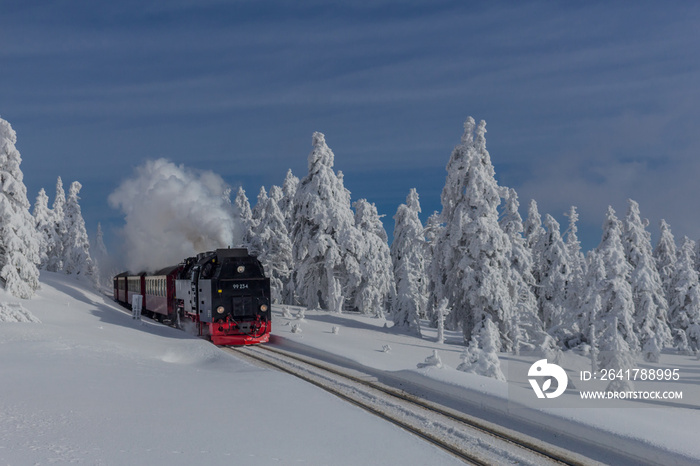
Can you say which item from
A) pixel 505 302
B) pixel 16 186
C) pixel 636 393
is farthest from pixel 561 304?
pixel 16 186

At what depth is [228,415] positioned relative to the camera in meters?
10.5

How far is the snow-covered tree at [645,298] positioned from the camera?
37.8m

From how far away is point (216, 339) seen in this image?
23562 millimetres

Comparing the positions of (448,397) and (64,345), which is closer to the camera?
(448,397)

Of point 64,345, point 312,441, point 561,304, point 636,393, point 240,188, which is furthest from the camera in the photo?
point 240,188

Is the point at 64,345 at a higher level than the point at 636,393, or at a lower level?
higher

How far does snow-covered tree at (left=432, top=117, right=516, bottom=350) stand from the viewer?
3253 centimetres

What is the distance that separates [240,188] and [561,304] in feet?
130

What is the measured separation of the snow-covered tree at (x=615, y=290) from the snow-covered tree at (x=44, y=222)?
63907 millimetres

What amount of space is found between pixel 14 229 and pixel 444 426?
31.0 meters

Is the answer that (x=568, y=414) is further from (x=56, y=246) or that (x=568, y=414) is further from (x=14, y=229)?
(x=56, y=246)

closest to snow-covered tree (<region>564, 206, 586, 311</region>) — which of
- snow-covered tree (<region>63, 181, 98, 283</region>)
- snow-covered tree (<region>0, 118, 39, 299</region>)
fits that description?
snow-covered tree (<region>0, 118, 39, 299</region>)

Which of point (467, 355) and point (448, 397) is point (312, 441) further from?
point (467, 355)

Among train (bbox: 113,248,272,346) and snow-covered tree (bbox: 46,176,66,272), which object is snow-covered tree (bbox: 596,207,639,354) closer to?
train (bbox: 113,248,272,346)
